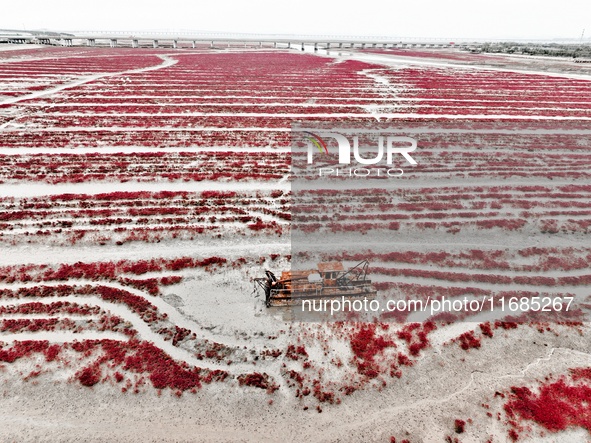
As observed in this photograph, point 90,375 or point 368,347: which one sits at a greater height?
point 368,347

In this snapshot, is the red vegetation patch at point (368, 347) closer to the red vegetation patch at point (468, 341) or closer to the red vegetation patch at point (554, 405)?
the red vegetation patch at point (468, 341)

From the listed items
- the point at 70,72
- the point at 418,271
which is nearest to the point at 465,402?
the point at 418,271

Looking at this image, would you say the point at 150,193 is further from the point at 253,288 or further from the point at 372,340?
the point at 372,340

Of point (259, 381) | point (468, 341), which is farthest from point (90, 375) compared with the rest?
point (468, 341)

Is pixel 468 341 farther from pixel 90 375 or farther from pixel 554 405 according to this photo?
pixel 90 375

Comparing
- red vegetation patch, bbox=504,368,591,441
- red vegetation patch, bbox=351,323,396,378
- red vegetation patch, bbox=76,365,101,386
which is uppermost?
red vegetation patch, bbox=351,323,396,378

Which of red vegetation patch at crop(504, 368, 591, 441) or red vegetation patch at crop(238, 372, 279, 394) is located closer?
red vegetation patch at crop(504, 368, 591, 441)

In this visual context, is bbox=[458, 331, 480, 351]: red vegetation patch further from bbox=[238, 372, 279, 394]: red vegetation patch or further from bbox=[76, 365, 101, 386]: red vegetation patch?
bbox=[76, 365, 101, 386]: red vegetation patch

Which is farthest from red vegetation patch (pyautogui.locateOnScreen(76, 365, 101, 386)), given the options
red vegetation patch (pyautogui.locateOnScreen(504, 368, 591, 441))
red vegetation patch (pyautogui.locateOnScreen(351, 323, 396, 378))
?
red vegetation patch (pyautogui.locateOnScreen(504, 368, 591, 441))

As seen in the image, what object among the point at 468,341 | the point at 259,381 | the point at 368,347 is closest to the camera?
the point at 259,381

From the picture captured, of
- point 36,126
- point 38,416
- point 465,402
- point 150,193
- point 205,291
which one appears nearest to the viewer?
point 38,416

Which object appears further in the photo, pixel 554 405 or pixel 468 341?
pixel 468 341
